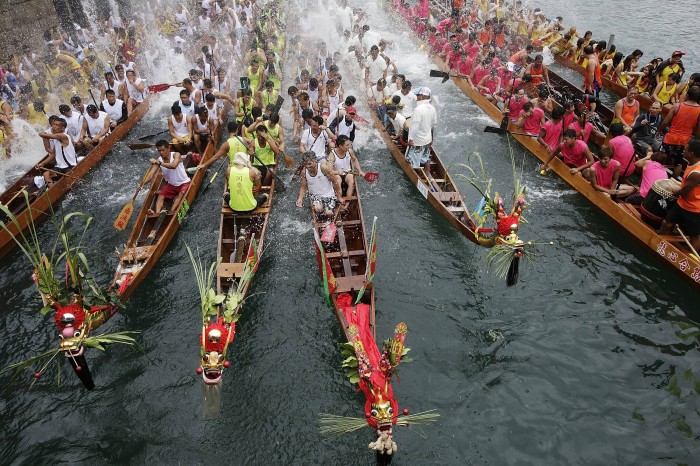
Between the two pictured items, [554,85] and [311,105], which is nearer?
[311,105]

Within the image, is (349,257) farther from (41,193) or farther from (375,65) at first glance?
(375,65)

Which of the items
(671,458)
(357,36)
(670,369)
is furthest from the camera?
(357,36)

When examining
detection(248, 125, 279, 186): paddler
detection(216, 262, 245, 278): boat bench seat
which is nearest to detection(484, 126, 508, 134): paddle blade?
detection(248, 125, 279, 186): paddler

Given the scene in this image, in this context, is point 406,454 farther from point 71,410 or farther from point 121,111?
point 121,111

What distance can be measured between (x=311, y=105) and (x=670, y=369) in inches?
436

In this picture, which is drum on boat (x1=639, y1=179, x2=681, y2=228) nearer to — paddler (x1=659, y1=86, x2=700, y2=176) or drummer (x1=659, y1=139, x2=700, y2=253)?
drummer (x1=659, y1=139, x2=700, y2=253)

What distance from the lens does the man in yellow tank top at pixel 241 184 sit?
915cm

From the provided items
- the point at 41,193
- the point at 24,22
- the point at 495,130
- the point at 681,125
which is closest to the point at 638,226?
the point at 681,125

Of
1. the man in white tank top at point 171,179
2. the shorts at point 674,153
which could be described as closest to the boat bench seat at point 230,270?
the man in white tank top at point 171,179

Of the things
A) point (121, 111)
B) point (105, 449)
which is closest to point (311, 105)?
point (121, 111)

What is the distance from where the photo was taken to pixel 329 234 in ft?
28.7

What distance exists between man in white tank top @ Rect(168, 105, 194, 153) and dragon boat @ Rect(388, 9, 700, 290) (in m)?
9.86

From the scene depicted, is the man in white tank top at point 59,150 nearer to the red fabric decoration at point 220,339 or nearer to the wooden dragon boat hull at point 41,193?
the wooden dragon boat hull at point 41,193

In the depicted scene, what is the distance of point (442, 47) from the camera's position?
19.9 m
